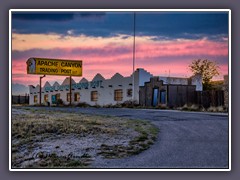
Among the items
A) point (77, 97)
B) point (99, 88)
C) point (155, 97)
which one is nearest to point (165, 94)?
point (155, 97)

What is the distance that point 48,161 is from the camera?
7820mm

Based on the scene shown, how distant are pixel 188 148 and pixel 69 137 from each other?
191 centimetres

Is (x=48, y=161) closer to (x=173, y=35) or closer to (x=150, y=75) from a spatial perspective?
(x=150, y=75)

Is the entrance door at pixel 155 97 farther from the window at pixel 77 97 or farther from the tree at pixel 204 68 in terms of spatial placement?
the window at pixel 77 97

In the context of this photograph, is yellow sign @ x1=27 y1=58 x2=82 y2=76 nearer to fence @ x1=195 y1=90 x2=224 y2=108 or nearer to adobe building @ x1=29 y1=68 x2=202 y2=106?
adobe building @ x1=29 y1=68 x2=202 y2=106

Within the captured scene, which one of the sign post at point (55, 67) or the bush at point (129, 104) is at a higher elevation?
the sign post at point (55, 67)

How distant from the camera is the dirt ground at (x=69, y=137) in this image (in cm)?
786

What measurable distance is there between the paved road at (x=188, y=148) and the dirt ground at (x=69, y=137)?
0.46ft

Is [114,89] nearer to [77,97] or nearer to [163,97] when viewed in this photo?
[77,97]

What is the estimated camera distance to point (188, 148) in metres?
7.94

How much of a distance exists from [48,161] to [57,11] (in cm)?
236

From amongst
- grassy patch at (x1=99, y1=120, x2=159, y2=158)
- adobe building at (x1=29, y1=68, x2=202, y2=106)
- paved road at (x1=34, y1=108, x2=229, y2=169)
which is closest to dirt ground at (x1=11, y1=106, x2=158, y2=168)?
grassy patch at (x1=99, y1=120, x2=159, y2=158)

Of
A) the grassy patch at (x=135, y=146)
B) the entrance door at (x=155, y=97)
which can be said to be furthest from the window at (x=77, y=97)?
the entrance door at (x=155, y=97)

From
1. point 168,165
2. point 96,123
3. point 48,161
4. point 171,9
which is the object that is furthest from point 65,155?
point 171,9
